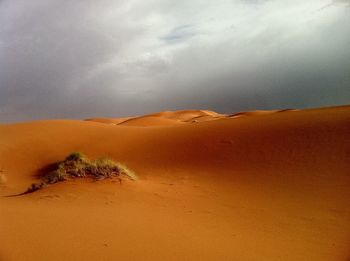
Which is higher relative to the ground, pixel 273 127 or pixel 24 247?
pixel 273 127

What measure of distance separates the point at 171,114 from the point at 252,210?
66394 millimetres

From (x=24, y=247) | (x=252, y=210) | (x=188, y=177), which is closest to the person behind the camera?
(x=24, y=247)

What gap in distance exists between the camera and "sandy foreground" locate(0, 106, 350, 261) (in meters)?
5.11

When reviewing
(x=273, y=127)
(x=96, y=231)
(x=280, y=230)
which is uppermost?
(x=273, y=127)

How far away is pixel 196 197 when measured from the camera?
9.31 m

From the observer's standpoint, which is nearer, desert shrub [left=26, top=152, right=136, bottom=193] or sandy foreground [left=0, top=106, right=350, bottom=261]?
sandy foreground [left=0, top=106, right=350, bottom=261]

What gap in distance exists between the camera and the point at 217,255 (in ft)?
16.1

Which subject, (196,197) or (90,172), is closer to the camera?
(196,197)

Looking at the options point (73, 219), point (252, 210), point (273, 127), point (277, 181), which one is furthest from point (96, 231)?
point (273, 127)

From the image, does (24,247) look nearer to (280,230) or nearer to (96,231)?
(96,231)

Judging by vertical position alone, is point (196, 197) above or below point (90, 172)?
below

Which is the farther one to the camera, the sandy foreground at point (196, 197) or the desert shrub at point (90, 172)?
the desert shrub at point (90, 172)

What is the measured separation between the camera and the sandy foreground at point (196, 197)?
5109 mm

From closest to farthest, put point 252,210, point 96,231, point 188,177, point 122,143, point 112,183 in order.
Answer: point 96,231 → point 252,210 → point 112,183 → point 188,177 → point 122,143
